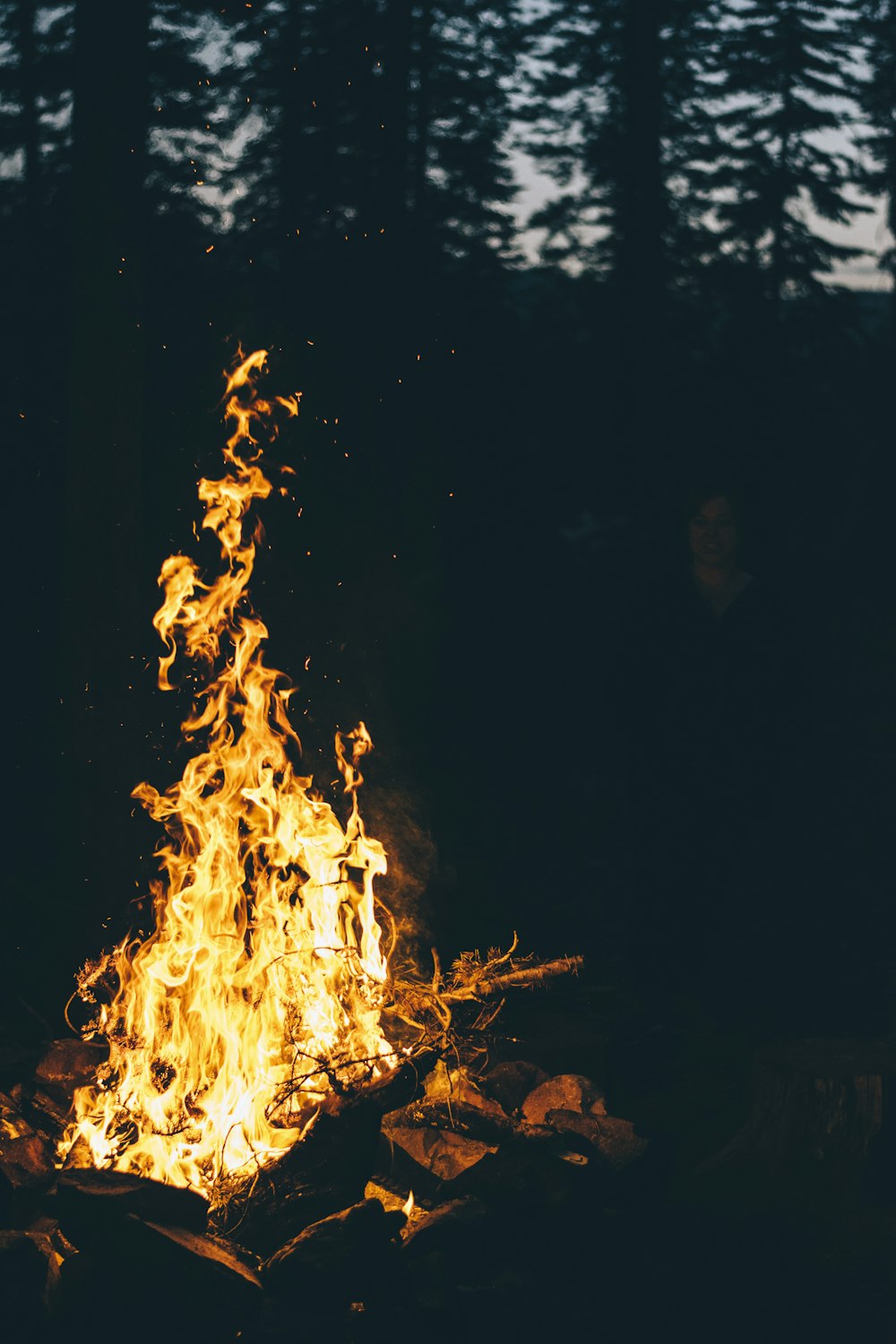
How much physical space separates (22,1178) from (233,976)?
95cm

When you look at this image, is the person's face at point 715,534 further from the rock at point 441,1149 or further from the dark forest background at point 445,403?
the rock at point 441,1149

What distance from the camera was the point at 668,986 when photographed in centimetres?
570

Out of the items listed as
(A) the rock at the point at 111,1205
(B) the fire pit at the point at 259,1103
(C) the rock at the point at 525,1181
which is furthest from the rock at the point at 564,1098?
(A) the rock at the point at 111,1205

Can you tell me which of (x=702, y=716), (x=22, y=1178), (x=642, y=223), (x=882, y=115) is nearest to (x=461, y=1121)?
(x=22, y=1178)

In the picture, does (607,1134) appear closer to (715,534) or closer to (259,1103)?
(259,1103)

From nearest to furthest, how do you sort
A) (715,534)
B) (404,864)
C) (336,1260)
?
(336,1260)
(715,534)
(404,864)

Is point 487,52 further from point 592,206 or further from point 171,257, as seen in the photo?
point 171,257

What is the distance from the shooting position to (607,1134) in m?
4.45

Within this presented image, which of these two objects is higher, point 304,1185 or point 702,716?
point 702,716

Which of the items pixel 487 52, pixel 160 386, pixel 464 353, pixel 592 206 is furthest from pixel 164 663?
pixel 592 206

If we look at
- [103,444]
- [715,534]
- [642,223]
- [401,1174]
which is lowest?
[401,1174]

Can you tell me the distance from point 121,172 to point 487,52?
1664cm

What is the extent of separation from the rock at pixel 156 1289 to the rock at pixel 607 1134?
4.34ft

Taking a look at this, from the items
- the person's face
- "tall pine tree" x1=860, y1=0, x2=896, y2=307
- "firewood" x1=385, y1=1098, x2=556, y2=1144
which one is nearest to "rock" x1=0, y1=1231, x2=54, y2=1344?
"firewood" x1=385, y1=1098, x2=556, y2=1144
